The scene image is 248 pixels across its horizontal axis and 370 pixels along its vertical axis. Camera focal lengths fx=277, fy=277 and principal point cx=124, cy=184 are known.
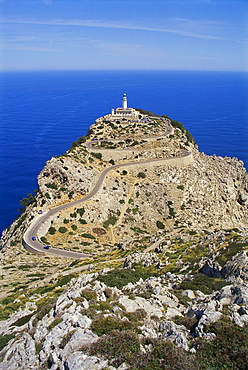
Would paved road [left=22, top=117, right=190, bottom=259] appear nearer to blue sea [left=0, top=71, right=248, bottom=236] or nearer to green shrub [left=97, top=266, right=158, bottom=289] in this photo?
green shrub [left=97, top=266, right=158, bottom=289]

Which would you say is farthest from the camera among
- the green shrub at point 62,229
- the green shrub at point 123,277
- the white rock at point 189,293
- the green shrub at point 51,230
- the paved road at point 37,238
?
the green shrub at point 62,229

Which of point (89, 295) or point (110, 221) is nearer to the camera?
point (89, 295)

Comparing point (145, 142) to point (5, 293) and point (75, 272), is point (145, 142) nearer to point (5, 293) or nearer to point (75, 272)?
point (75, 272)

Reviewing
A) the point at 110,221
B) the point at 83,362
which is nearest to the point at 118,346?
the point at 83,362

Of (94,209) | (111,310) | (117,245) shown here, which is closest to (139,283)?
(111,310)

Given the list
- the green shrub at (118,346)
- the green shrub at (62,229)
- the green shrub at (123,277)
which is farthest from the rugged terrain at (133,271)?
the green shrub at (62,229)

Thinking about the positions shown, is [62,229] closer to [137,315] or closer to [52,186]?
[52,186]

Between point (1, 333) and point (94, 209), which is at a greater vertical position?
point (1, 333)

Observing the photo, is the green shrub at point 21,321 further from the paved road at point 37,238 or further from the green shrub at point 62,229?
the green shrub at point 62,229

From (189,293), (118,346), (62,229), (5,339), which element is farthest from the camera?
(62,229)
